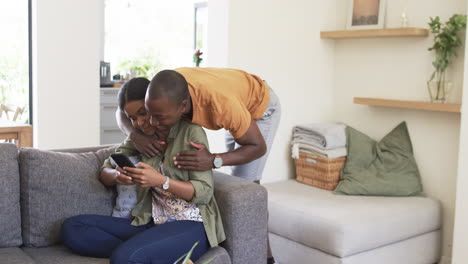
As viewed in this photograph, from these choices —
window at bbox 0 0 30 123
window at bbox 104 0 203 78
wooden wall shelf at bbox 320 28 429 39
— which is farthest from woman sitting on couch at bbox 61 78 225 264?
window at bbox 104 0 203 78

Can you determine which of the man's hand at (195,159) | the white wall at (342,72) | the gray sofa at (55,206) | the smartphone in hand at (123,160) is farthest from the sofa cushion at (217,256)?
the white wall at (342,72)

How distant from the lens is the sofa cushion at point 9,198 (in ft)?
7.35

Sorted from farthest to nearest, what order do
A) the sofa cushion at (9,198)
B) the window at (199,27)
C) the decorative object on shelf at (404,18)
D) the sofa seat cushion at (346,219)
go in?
the window at (199,27), the decorative object on shelf at (404,18), the sofa seat cushion at (346,219), the sofa cushion at (9,198)

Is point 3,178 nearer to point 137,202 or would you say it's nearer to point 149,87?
point 137,202

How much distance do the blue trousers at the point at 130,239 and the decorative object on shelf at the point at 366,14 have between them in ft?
7.04

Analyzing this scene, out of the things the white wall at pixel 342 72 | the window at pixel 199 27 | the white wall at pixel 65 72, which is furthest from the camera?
the window at pixel 199 27

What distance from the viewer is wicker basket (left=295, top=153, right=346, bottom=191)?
3.63 meters

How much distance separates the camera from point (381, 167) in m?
3.61

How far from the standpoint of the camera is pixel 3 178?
2.24 m

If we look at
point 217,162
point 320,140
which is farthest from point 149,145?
point 320,140

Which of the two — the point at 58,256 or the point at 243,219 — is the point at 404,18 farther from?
the point at 58,256

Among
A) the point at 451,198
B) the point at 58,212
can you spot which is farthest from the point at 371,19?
the point at 58,212

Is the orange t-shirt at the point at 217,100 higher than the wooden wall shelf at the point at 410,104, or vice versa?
the orange t-shirt at the point at 217,100

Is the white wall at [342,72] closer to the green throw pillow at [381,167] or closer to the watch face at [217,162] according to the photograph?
the green throw pillow at [381,167]
